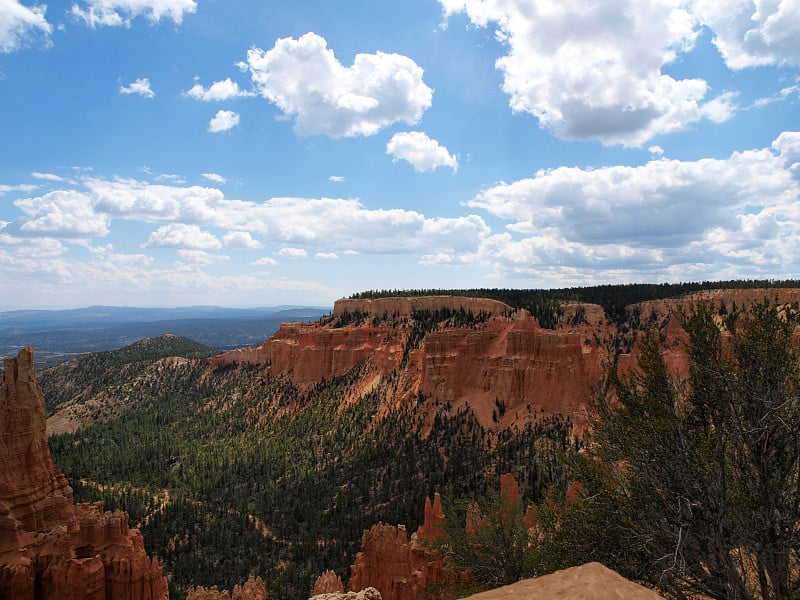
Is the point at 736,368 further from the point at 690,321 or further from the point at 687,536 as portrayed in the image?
the point at 687,536

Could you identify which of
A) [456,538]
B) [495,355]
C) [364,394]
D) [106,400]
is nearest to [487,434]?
[495,355]

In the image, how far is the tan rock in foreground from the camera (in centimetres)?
694

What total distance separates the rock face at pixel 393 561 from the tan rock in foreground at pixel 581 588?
17.8 m

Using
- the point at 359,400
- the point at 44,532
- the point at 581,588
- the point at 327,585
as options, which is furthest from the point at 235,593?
the point at 359,400

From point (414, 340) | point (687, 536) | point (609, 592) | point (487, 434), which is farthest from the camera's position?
point (414, 340)

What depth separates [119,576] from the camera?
19.5 m

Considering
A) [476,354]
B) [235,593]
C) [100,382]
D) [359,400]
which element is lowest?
[100,382]

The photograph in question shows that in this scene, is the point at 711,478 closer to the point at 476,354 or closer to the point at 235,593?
the point at 235,593

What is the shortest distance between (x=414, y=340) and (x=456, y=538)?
7215cm

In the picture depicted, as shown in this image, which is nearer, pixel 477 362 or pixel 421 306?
pixel 477 362

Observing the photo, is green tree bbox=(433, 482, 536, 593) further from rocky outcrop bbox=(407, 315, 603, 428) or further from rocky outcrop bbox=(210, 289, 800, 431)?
rocky outcrop bbox=(407, 315, 603, 428)

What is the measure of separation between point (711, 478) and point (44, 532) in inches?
998

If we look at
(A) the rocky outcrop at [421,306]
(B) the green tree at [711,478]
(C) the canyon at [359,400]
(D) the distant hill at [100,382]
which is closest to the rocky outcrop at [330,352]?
(C) the canyon at [359,400]

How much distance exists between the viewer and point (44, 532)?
812 inches
